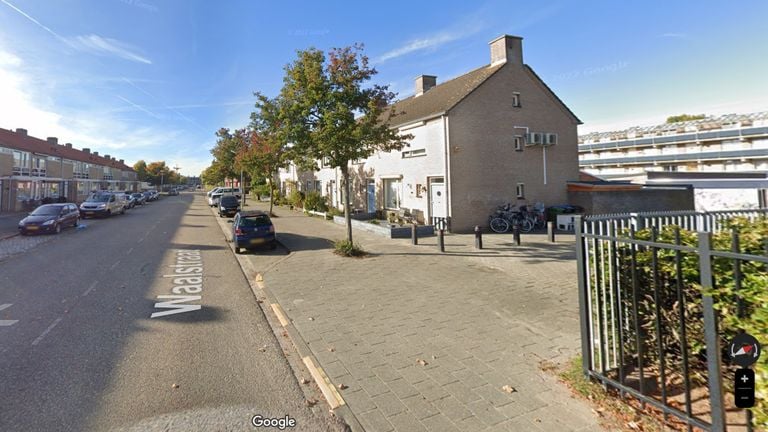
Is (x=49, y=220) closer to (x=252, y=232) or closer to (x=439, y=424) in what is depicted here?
A: (x=252, y=232)

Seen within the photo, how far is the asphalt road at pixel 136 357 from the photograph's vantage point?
11.6 feet

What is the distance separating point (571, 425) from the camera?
10.6 feet

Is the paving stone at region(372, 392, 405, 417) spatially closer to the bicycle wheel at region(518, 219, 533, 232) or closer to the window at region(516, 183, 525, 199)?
the bicycle wheel at region(518, 219, 533, 232)

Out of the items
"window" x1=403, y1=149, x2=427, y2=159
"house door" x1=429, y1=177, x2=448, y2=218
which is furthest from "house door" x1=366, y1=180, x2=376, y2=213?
"house door" x1=429, y1=177, x2=448, y2=218

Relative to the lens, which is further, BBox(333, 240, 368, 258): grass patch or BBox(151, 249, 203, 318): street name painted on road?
BBox(333, 240, 368, 258): grass patch

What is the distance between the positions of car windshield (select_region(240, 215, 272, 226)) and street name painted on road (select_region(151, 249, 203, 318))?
5.88 feet

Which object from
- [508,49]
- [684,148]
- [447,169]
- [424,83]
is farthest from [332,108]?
[684,148]

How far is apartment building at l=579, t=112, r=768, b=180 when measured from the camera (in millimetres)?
49469

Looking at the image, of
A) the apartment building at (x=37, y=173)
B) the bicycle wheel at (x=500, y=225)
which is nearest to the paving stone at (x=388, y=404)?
the bicycle wheel at (x=500, y=225)

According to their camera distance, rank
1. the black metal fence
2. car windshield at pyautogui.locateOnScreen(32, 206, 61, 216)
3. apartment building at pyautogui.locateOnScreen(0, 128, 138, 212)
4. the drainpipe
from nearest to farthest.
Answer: the black metal fence
the drainpipe
car windshield at pyautogui.locateOnScreen(32, 206, 61, 216)
apartment building at pyautogui.locateOnScreen(0, 128, 138, 212)

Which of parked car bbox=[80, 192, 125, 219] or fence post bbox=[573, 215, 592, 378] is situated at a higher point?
parked car bbox=[80, 192, 125, 219]

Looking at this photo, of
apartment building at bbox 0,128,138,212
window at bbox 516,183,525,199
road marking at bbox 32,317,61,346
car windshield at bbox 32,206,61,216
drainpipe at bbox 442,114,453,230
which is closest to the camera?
road marking at bbox 32,317,61,346

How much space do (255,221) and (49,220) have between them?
37.7ft

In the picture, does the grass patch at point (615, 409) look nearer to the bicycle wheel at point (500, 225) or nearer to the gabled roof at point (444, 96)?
the bicycle wheel at point (500, 225)
